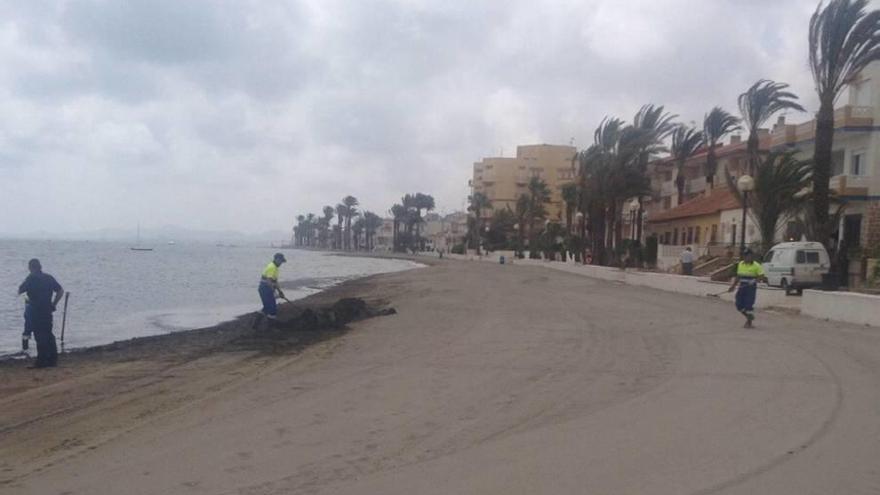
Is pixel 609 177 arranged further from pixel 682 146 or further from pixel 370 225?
pixel 370 225

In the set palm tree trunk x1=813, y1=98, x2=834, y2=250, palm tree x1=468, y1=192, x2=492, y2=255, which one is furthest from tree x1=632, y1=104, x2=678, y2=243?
palm tree x1=468, y1=192, x2=492, y2=255

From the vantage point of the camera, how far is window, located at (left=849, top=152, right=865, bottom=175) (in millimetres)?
33812

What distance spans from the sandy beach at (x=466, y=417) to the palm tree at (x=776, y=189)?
1757cm

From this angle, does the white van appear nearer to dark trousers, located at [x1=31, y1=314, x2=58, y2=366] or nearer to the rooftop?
the rooftop

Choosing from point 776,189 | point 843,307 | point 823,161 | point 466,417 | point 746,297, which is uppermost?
point 823,161

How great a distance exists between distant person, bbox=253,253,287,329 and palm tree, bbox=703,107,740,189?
1604 inches

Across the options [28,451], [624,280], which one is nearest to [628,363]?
[28,451]

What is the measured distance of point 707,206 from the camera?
48.3 m

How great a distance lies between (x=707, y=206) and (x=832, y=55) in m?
23.8

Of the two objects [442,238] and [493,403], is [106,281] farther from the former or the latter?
[442,238]

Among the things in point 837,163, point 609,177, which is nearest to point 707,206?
point 609,177

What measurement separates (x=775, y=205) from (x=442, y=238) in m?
133

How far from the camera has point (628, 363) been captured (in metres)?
11.0

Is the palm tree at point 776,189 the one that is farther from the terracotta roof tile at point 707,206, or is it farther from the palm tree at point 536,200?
the palm tree at point 536,200
